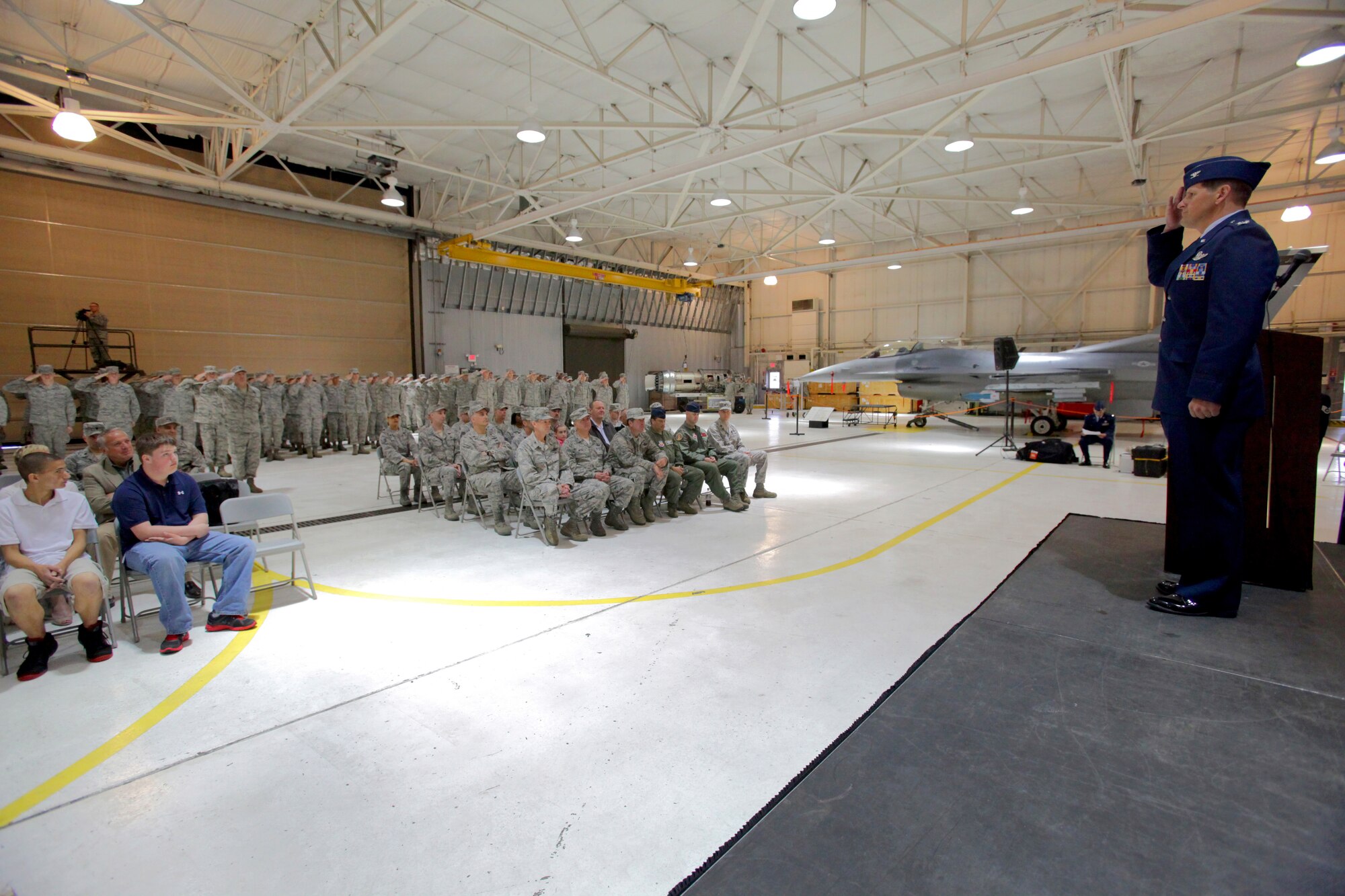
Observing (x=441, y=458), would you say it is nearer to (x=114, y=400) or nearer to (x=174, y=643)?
(x=174, y=643)

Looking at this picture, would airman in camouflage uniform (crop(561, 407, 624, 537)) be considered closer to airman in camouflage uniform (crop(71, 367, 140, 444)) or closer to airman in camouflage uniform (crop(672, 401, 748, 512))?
airman in camouflage uniform (crop(672, 401, 748, 512))

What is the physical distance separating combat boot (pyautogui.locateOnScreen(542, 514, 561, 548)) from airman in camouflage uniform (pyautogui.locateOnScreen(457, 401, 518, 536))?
0.58 metres

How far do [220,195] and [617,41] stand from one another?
36.0 ft

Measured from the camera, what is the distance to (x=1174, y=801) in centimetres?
159

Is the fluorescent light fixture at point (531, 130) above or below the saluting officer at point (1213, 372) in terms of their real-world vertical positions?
above

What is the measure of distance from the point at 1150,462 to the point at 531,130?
36.6ft

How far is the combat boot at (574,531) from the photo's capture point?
19.8 feet

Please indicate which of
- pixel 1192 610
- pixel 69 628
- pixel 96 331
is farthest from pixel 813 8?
pixel 96 331

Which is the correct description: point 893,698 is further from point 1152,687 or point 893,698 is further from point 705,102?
point 705,102

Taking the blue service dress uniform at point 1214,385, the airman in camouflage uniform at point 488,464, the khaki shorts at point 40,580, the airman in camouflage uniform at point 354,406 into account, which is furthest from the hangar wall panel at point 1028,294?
the khaki shorts at point 40,580

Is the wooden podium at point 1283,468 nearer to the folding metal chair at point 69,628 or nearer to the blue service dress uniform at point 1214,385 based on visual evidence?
the blue service dress uniform at point 1214,385

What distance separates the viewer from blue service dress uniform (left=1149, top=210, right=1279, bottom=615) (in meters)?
2.59

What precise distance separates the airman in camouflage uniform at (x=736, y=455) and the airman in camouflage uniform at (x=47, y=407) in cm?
1044

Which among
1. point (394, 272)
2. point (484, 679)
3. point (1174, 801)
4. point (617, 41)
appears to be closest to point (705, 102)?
point (617, 41)
